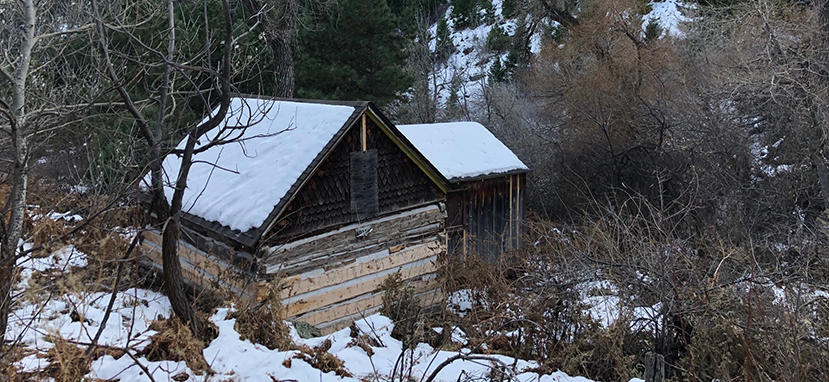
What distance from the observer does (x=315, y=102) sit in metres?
9.33

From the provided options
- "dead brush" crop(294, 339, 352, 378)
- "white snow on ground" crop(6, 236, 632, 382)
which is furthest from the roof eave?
"dead brush" crop(294, 339, 352, 378)

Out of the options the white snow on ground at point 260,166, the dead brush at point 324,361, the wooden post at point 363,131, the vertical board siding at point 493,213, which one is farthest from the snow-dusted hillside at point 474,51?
the dead brush at point 324,361

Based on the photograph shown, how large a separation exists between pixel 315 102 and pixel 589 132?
11.5 metres

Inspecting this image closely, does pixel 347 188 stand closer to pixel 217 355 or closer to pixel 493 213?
pixel 217 355

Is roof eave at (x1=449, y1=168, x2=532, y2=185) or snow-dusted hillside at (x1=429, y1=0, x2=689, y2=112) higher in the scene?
snow-dusted hillside at (x1=429, y1=0, x2=689, y2=112)

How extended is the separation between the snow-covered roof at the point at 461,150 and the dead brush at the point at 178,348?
7.68 m

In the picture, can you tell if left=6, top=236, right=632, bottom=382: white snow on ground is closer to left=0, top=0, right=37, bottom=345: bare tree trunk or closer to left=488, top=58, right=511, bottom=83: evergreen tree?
left=0, top=0, right=37, bottom=345: bare tree trunk

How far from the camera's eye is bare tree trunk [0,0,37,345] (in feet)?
14.3

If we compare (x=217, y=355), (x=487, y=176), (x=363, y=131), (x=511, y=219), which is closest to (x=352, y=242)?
(x=363, y=131)

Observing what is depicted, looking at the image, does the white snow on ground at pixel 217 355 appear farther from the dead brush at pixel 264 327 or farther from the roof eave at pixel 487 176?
the roof eave at pixel 487 176

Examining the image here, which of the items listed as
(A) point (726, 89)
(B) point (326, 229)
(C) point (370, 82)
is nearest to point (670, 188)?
(A) point (726, 89)

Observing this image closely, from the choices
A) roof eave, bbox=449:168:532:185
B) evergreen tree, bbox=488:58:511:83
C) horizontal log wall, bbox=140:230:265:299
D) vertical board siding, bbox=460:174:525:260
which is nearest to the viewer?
horizontal log wall, bbox=140:230:265:299

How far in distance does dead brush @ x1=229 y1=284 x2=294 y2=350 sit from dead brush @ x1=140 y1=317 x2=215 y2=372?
670mm

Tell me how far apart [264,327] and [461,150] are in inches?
337
